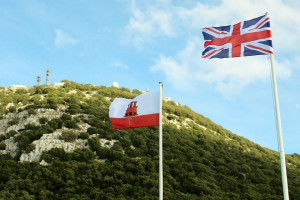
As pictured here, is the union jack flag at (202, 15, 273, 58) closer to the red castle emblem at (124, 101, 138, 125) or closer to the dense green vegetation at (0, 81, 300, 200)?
the red castle emblem at (124, 101, 138, 125)

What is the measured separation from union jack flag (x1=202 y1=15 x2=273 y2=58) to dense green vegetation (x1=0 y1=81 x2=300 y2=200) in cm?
1044

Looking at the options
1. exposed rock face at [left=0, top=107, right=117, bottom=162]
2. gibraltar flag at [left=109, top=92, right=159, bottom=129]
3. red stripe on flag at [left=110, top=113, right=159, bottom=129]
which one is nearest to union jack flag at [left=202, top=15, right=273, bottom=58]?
gibraltar flag at [left=109, top=92, right=159, bottom=129]

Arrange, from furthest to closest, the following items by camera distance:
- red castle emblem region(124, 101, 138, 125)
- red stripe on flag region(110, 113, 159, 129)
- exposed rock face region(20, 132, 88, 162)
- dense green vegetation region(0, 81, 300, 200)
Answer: exposed rock face region(20, 132, 88, 162), dense green vegetation region(0, 81, 300, 200), red castle emblem region(124, 101, 138, 125), red stripe on flag region(110, 113, 159, 129)

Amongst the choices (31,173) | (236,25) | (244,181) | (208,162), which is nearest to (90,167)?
(31,173)

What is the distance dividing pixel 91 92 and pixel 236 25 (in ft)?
96.1

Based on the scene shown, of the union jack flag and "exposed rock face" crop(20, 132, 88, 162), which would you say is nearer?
the union jack flag

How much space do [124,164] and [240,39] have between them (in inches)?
552

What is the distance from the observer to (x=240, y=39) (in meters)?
13.8

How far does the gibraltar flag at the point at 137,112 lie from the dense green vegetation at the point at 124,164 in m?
7.02

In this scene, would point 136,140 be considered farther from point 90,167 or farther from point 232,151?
point 232,151

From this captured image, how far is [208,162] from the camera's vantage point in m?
28.4

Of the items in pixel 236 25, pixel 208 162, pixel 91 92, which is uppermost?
pixel 91 92

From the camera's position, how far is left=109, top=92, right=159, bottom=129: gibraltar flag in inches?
563

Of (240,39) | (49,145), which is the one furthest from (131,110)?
(49,145)
